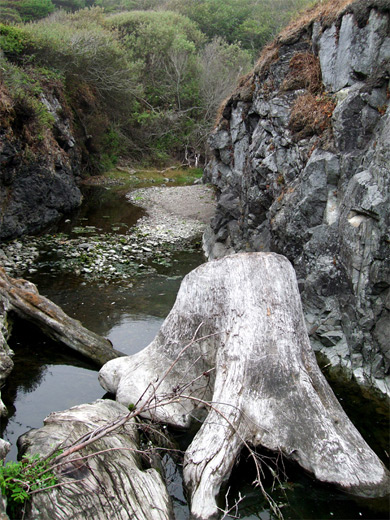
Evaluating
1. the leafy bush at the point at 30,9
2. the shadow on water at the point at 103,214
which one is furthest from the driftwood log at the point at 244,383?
the leafy bush at the point at 30,9

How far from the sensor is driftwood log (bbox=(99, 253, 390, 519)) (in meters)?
5.75

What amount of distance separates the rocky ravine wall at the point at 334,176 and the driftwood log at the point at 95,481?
4767 millimetres

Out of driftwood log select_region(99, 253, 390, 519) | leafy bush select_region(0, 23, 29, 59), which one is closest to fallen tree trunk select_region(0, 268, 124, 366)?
driftwood log select_region(99, 253, 390, 519)

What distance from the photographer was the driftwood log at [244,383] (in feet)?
18.9

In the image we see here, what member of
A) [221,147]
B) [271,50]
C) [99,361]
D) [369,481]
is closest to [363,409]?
[369,481]

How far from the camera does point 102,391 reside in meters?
Result: 8.44

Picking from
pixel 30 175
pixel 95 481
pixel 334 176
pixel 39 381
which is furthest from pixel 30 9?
pixel 95 481

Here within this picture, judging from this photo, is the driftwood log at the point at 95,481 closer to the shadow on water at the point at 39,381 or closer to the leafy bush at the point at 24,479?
the leafy bush at the point at 24,479

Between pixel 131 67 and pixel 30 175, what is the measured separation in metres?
21.2

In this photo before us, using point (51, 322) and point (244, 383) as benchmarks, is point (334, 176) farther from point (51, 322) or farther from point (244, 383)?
point (51, 322)

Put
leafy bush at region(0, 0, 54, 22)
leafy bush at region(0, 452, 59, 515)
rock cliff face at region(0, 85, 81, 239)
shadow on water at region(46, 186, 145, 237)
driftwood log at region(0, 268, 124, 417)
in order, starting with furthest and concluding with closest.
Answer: leafy bush at region(0, 0, 54, 22) → shadow on water at region(46, 186, 145, 237) → rock cliff face at region(0, 85, 81, 239) → driftwood log at region(0, 268, 124, 417) → leafy bush at region(0, 452, 59, 515)

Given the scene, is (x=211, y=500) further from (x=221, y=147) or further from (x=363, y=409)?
(x=221, y=147)

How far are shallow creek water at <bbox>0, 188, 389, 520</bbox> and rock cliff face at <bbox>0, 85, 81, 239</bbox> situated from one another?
4.31 metres

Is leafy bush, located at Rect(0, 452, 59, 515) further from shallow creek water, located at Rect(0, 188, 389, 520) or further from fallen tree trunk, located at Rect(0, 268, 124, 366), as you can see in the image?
fallen tree trunk, located at Rect(0, 268, 124, 366)
